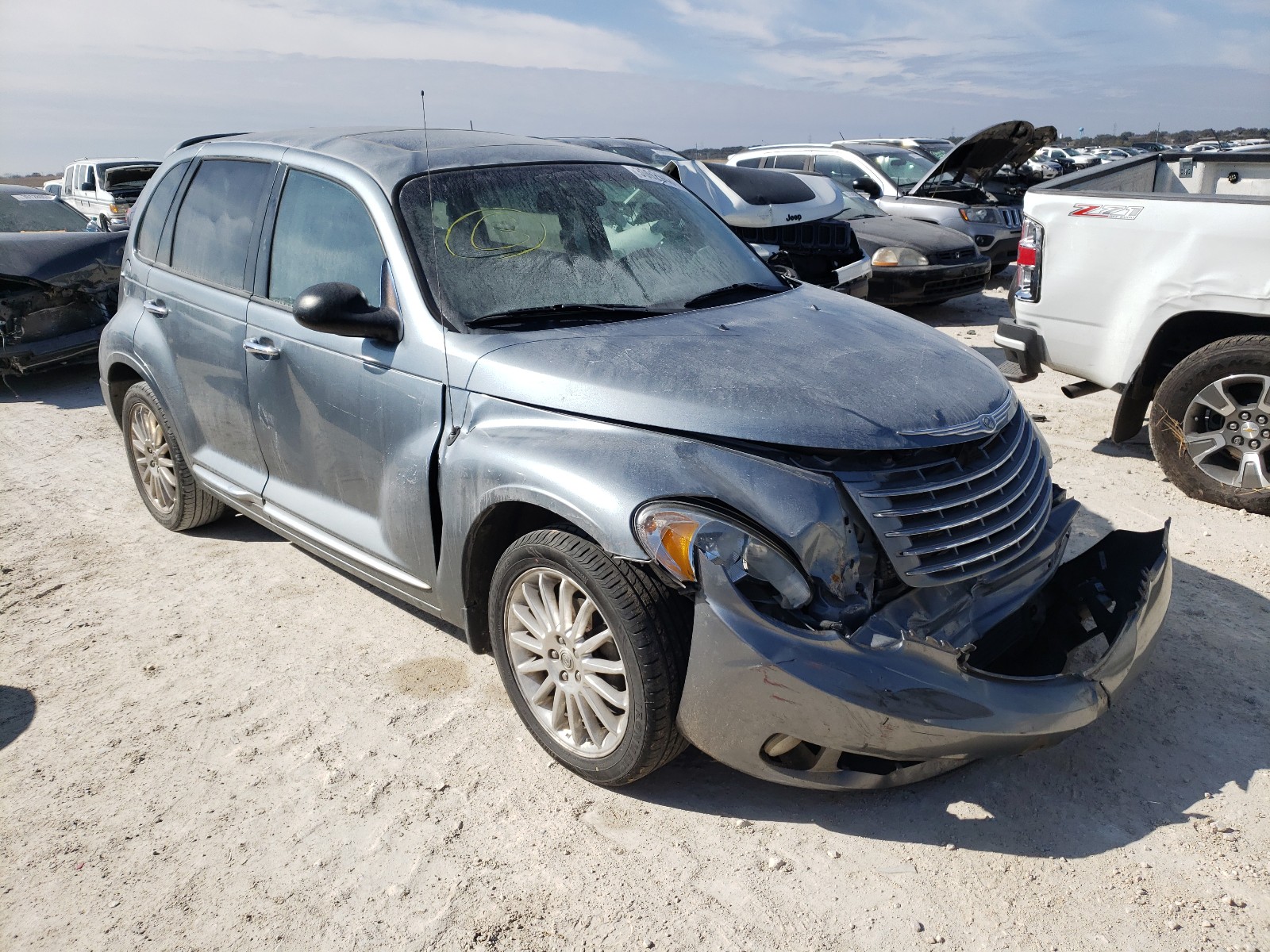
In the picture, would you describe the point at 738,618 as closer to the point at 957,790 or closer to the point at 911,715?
the point at 911,715

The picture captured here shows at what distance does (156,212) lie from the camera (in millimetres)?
4746

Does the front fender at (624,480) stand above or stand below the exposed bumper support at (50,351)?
above

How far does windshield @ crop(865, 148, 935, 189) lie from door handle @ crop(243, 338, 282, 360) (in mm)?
10296

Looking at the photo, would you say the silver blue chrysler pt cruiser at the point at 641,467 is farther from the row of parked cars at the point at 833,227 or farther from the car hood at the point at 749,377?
the row of parked cars at the point at 833,227

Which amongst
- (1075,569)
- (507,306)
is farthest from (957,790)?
(507,306)

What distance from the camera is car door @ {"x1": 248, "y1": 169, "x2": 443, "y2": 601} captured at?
10.6 ft

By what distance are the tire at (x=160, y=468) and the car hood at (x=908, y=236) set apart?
6742 mm

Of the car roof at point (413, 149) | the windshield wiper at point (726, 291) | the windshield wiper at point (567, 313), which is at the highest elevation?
the car roof at point (413, 149)

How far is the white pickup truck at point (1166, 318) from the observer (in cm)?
460

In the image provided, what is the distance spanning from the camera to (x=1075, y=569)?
322 centimetres

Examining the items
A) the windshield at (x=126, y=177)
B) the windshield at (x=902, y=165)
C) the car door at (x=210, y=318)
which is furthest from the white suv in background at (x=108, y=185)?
the car door at (x=210, y=318)

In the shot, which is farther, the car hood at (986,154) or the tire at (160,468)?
the car hood at (986,154)

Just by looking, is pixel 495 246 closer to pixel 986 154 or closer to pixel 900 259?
pixel 900 259

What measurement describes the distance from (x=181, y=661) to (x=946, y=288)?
7.74m
